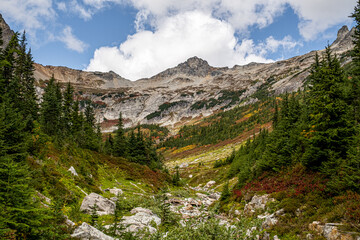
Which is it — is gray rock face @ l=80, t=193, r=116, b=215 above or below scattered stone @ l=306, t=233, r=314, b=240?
above

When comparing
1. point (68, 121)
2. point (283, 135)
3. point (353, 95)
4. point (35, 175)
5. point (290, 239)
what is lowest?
point (290, 239)

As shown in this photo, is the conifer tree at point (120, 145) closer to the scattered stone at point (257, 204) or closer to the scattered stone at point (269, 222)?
the scattered stone at point (257, 204)

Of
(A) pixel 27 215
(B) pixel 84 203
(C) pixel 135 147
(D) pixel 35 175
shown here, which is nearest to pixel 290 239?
(A) pixel 27 215

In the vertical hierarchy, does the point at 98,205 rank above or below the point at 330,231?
above

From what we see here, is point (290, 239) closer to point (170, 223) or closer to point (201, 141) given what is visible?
point (170, 223)

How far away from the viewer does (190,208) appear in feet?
83.5

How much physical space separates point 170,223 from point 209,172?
68127 mm

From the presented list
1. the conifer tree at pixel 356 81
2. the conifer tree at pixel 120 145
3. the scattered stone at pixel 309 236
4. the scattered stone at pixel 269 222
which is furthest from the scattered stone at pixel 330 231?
the conifer tree at pixel 120 145

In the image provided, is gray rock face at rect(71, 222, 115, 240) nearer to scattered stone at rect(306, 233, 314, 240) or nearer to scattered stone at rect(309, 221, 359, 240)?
scattered stone at rect(306, 233, 314, 240)

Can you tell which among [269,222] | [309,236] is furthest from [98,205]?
[309,236]

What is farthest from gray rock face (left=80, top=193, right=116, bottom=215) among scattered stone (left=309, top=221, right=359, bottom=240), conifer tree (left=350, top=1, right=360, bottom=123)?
conifer tree (left=350, top=1, right=360, bottom=123)

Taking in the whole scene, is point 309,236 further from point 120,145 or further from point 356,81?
point 120,145

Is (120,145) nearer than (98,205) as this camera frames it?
No

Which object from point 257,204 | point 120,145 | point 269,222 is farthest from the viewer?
point 120,145
